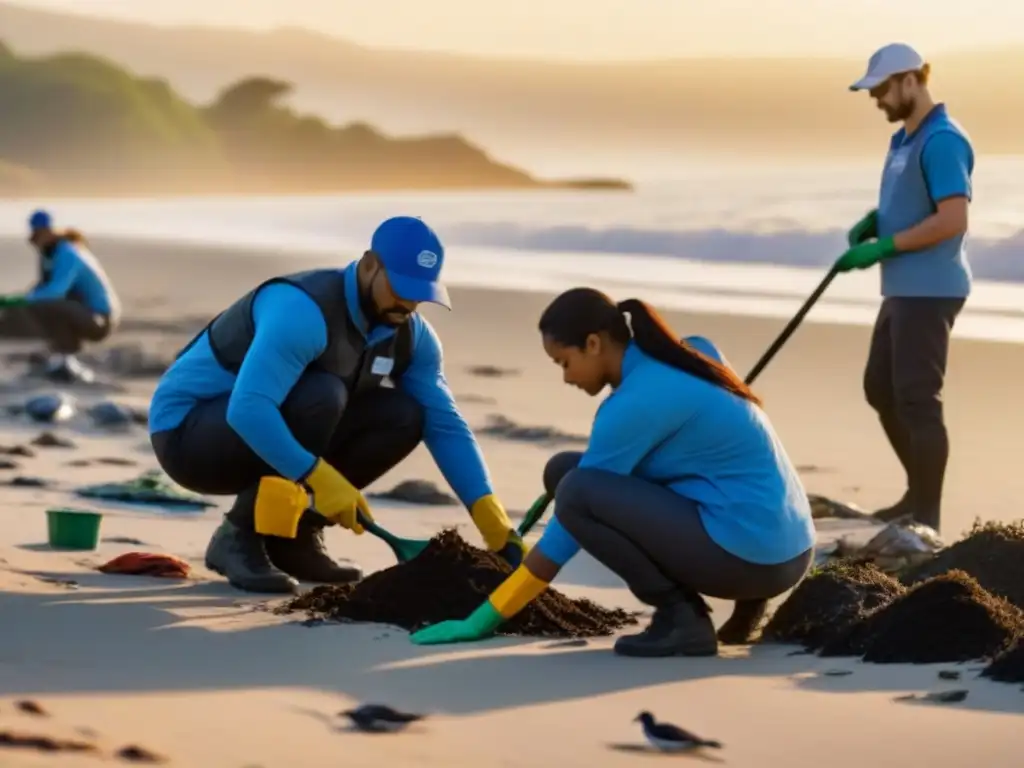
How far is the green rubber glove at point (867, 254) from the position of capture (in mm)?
7039

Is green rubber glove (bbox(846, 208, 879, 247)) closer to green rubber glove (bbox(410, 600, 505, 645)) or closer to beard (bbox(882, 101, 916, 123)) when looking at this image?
beard (bbox(882, 101, 916, 123))

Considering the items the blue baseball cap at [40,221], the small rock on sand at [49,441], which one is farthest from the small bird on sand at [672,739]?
the blue baseball cap at [40,221]

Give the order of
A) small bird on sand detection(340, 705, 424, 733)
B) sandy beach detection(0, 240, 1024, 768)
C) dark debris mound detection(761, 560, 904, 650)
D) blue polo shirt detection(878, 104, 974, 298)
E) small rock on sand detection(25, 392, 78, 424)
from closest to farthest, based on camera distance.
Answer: sandy beach detection(0, 240, 1024, 768)
small bird on sand detection(340, 705, 424, 733)
dark debris mound detection(761, 560, 904, 650)
blue polo shirt detection(878, 104, 974, 298)
small rock on sand detection(25, 392, 78, 424)

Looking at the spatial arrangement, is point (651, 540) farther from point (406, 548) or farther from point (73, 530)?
point (73, 530)

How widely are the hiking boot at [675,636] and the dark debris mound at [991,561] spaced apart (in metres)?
0.84

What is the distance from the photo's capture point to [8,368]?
1171 cm

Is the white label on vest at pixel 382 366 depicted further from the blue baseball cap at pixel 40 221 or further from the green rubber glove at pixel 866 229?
the blue baseball cap at pixel 40 221

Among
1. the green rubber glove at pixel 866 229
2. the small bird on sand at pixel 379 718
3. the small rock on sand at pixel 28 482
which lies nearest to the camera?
the small bird on sand at pixel 379 718

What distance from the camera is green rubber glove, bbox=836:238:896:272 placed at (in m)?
7.04

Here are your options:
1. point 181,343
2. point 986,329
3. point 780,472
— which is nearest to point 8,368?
point 181,343

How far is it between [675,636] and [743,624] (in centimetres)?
43

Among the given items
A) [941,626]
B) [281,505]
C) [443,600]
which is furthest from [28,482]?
[941,626]

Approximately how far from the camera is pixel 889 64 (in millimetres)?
7039

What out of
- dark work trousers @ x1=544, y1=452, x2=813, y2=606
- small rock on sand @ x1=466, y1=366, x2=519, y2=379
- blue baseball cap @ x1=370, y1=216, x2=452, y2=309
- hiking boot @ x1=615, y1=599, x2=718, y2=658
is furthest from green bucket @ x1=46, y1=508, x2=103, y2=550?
small rock on sand @ x1=466, y1=366, x2=519, y2=379
